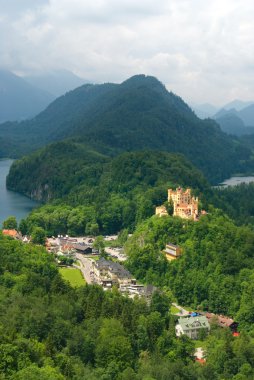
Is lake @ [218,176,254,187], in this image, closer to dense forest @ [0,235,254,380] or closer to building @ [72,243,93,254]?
building @ [72,243,93,254]

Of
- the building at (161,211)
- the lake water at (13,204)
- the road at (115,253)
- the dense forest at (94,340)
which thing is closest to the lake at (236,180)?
the lake water at (13,204)

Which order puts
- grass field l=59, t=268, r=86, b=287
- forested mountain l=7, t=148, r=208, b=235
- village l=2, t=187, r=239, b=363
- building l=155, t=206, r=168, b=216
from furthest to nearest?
1. forested mountain l=7, t=148, r=208, b=235
2. building l=155, t=206, r=168, b=216
3. grass field l=59, t=268, r=86, b=287
4. village l=2, t=187, r=239, b=363

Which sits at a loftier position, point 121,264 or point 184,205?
point 184,205

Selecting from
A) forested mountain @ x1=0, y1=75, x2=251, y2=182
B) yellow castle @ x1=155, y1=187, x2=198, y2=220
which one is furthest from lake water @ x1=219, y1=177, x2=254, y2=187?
yellow castle @ x1=155, y1=187, x2=198, y2=220

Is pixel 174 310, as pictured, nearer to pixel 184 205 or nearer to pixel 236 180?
pixel 184 205

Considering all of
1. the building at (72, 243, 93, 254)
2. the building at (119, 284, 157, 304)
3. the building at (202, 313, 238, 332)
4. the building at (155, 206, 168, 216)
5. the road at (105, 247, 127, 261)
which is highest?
the building at (155, 206, 168, 216)

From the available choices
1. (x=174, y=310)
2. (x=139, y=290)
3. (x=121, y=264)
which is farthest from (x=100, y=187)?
(x=174, y=310)

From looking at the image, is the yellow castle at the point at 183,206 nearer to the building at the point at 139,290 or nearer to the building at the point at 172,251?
the building at the point at 172,251
